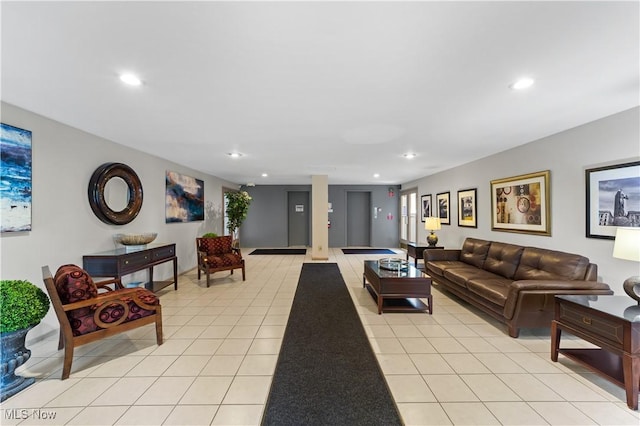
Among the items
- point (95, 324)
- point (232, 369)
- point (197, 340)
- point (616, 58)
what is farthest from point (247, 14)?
point (197, 340)

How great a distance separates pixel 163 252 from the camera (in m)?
4.25

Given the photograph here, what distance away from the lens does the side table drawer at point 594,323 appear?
1.92m

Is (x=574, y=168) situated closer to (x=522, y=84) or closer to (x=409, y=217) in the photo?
(x=522, y=84)

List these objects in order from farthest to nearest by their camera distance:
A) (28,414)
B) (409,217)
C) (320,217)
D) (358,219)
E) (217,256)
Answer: (358,219) → (409,217) → (320,217) → (217,256) → (28,414)

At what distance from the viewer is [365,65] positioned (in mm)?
1820

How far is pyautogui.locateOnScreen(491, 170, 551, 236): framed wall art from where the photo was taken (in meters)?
3.63

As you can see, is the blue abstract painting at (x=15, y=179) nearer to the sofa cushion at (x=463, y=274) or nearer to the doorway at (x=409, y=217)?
the sofa cushion at (x=463, y=274)

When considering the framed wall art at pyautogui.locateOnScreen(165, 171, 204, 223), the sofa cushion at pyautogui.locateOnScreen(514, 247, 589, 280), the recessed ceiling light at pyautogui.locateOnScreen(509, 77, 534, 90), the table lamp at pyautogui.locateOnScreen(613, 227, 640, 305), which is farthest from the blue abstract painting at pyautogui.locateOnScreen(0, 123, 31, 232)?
the sofa cushion at pyautogui.locateOnScreen(514, 247, 589, 280)

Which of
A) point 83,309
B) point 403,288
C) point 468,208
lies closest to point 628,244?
point 403,288

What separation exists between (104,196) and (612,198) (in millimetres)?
6156

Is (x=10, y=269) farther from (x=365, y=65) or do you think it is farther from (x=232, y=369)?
(x=365, y=65)

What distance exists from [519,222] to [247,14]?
181 inches

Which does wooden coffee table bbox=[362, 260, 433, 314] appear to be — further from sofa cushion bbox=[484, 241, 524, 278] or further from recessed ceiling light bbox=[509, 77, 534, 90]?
recessed ceiling light bbox=[509, 77, 534, 90]

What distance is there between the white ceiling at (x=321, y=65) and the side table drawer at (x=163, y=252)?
5.87 ft
